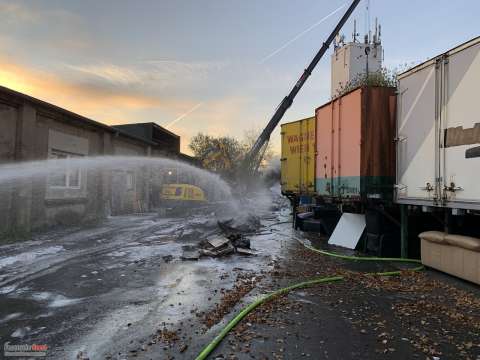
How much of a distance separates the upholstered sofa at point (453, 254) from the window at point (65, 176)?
519 inches

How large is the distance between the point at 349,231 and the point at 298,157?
445 cm

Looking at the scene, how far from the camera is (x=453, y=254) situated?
628 centimetres

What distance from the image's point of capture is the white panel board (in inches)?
378

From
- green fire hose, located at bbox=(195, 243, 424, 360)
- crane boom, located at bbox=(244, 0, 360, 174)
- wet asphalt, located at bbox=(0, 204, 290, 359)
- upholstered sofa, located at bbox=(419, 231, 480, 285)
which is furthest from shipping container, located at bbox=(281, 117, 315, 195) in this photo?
crane boom, located at bbox=(244, 0, 360, 174)

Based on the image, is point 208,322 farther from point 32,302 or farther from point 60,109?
point 60,109

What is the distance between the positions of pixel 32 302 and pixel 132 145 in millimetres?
17650

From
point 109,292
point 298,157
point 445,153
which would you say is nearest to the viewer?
point 109,292

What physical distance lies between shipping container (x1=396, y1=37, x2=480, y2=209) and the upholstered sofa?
623 millimetres

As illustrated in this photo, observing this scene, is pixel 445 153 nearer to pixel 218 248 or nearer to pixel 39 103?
pixel 218 248

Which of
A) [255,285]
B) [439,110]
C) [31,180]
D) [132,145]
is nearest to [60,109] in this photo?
[31,180]

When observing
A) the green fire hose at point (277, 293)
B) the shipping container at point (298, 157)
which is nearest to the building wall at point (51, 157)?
the shipping container at point (298, 157)

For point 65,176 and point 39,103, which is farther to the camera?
point 65,176

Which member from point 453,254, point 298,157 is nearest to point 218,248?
point 453,254

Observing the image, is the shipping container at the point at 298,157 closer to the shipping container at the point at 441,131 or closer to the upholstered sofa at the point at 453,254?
the shipping container at the point at 441,131
